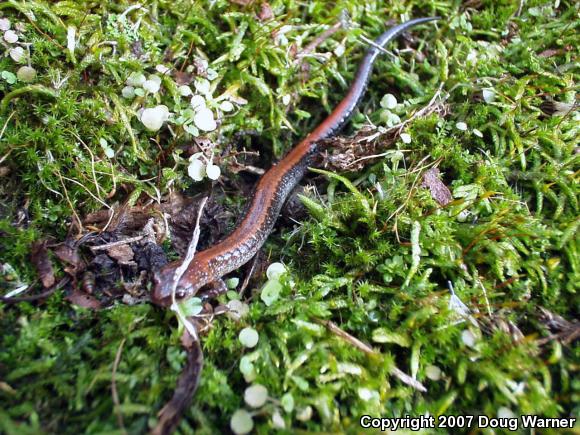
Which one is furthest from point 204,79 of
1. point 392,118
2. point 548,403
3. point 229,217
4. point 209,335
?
point 548,403

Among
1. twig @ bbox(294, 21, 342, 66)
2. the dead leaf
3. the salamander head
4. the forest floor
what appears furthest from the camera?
twig @ bbox(294, 21, 342, 66)

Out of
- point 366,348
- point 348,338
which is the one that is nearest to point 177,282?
point 348,338

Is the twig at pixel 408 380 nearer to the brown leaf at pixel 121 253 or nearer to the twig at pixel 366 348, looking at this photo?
the twig at pixel 366 348

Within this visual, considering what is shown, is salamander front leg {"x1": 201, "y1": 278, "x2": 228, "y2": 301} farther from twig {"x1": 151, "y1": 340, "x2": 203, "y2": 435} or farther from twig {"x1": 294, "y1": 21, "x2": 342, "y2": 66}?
twig {"x1": 294, "y1": 21, "x2": 342, "y2": 66}

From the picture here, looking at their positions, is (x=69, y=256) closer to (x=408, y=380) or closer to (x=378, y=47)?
(x=408, y=380)

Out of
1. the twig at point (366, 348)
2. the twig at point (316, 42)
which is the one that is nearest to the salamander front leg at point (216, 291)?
the twig at point (366, 348)

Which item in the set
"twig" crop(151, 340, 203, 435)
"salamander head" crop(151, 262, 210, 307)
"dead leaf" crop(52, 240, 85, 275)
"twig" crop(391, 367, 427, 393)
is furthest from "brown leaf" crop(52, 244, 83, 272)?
"twig" crop(391, 367, 427, 393)
